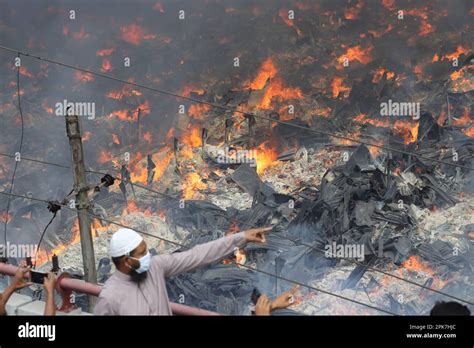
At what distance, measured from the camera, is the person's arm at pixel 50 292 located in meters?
3.81

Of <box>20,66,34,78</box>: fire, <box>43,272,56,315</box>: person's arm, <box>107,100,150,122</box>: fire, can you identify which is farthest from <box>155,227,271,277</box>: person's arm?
<box>20,66,34,78</box>: fire

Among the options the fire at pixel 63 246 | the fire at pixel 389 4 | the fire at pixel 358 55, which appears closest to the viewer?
the fire at pixel 63 246

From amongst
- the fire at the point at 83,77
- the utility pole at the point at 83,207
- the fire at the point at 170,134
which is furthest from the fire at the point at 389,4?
the utility pole at the point at 83,207

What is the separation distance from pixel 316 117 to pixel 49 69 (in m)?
10.7

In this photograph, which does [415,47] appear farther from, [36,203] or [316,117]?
[36,203]

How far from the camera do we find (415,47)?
19516 millimetres

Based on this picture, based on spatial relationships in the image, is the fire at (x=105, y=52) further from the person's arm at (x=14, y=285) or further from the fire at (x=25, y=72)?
the person's arm at (x=14, y=285)

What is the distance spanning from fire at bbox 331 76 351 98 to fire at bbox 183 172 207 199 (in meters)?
6.09

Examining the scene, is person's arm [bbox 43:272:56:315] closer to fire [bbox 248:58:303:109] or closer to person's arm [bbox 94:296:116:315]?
person's arm [bbox 94:296:116:315]

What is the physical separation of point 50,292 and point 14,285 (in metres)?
0.37

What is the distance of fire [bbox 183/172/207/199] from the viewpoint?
1580cm

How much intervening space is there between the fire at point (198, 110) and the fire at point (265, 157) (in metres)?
2.63

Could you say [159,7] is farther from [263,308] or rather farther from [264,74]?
[263,308]

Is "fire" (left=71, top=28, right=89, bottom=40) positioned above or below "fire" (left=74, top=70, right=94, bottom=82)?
above
